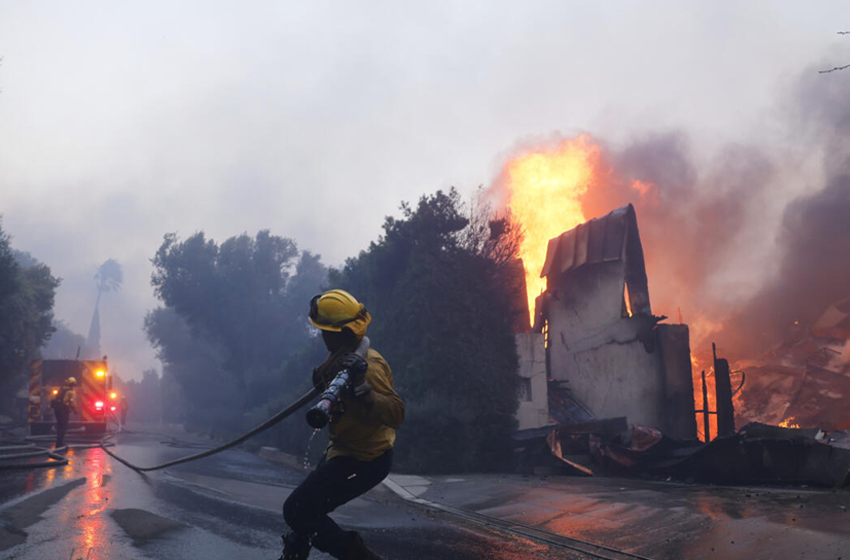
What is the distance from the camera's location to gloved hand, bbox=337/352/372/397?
10.9 feet

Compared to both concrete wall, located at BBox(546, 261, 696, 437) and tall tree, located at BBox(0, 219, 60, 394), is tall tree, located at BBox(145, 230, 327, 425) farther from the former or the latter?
concrete wall, located at BBox(546, 261, 696, 437)

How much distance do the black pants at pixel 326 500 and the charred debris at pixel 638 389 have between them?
8987 mm

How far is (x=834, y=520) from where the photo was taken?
6094 mm

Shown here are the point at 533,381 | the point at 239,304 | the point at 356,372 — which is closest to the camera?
the point at 356,372

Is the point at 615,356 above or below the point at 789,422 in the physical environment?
above

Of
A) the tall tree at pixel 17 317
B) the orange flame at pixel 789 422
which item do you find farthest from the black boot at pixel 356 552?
the tall tree at pixel 17 317

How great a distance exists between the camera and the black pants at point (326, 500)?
3.47m

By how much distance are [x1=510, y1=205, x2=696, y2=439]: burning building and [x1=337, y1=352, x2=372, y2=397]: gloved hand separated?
16.5 metres

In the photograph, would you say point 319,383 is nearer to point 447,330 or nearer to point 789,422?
point 447,330

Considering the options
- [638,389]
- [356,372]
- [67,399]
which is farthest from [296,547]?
[638,389]

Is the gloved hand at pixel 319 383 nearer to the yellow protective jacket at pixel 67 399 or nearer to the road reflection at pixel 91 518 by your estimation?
the road reflection at pixel 91 518

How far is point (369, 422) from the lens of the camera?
353cm

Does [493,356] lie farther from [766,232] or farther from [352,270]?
[766,232]

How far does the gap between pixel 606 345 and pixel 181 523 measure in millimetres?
16173
